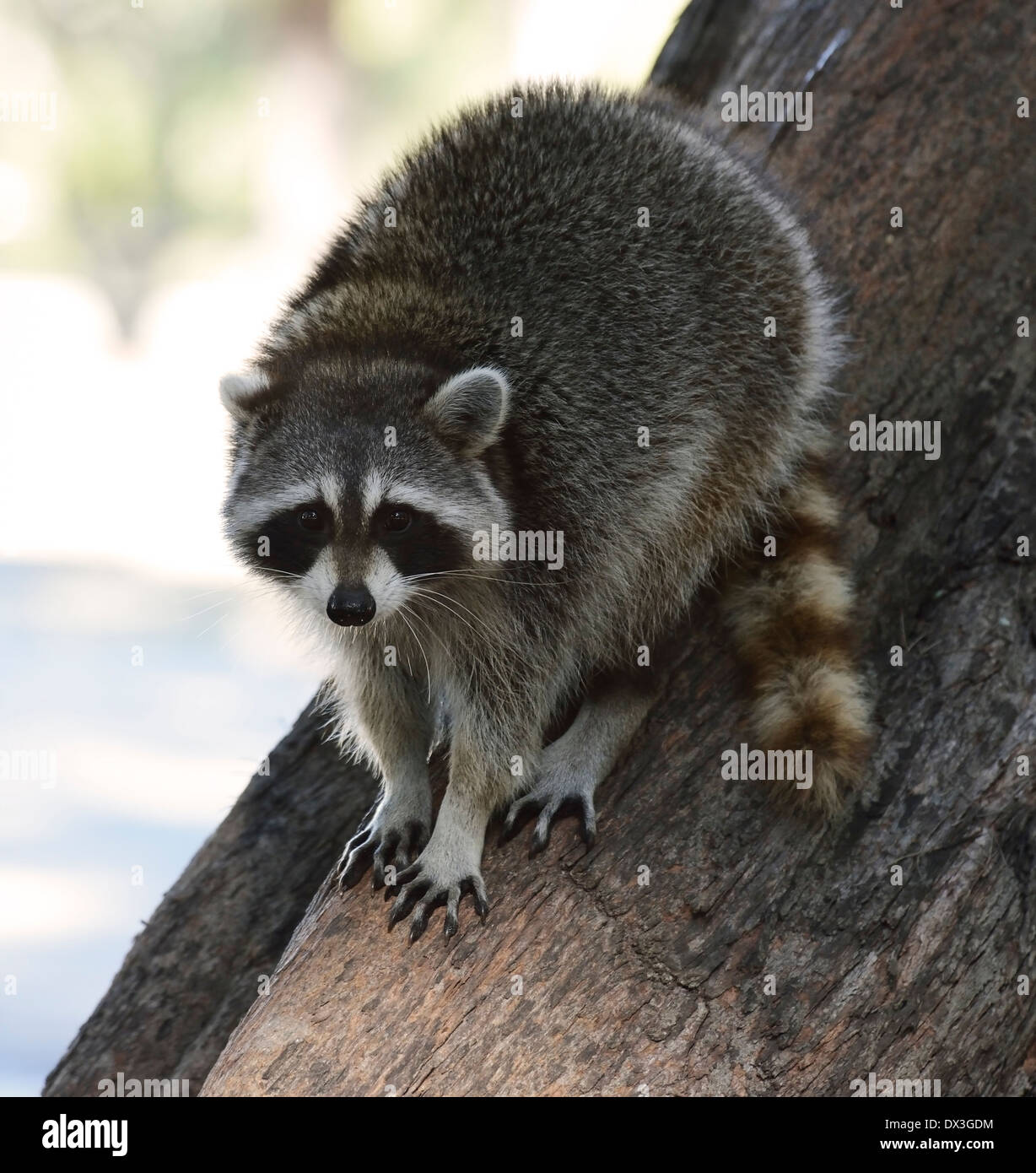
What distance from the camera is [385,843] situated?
3.40 metres

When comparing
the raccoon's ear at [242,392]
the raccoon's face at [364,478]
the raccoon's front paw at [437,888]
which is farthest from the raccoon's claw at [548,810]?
the raccoon's ear at [242,392]

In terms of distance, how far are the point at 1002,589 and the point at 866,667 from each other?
0.48 metres

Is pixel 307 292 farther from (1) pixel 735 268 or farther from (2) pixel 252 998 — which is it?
(2) pixel 252 998

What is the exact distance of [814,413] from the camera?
4.02 metres

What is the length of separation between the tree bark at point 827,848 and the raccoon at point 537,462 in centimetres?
17

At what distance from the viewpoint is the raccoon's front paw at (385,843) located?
3.33 m

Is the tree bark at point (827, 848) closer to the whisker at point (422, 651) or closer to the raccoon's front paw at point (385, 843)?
the raccoon's front paw at point (385, 843)

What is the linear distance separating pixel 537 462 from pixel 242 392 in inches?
32.3

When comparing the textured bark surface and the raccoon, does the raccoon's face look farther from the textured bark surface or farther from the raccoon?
the textured bark surface

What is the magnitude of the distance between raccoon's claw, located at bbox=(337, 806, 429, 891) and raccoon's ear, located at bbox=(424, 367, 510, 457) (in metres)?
1.05

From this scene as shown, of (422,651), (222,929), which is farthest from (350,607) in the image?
(222,929)

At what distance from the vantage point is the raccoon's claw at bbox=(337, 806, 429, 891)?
3.33 meters

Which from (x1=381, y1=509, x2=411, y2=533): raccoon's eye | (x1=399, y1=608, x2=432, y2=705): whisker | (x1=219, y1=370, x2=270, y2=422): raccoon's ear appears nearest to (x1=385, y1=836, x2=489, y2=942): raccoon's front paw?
(x1=399, y1=608, x2=432, y2=705): whisker
